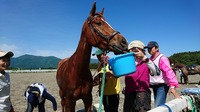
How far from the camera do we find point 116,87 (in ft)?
14.0

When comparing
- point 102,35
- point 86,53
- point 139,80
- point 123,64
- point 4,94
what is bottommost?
point 4,94

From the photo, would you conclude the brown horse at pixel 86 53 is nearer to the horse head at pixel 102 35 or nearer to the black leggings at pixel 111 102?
the horse head at pixel 102 35

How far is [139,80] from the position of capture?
3.73 m

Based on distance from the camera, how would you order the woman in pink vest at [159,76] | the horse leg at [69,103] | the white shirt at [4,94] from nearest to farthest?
the white shirt at [4,94] < the woman in pink vest at [159,76] < the horse leg at [69,103]

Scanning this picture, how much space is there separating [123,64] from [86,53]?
3.82 ft

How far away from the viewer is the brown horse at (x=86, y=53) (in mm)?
Answer: 3304

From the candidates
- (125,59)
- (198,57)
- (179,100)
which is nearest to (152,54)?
(179,100)

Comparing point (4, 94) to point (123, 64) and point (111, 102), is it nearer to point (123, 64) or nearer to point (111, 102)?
point (123, 64)

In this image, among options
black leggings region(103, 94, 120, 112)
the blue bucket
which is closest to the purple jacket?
black leggings region(103, 94, 120, 112)

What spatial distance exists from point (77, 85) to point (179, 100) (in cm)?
180

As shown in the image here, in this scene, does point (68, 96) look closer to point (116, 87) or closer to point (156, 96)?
point (116, 87)

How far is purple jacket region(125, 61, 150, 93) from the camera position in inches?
145

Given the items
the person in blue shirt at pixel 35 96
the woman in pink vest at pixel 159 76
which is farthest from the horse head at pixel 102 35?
the person in blue shirt at pixel 35 96

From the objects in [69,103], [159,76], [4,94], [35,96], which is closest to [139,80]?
[159,76]
